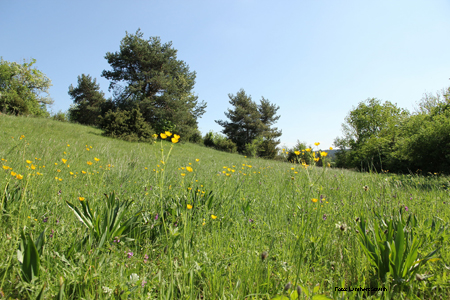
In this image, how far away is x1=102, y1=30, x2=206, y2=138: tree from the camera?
686 inches

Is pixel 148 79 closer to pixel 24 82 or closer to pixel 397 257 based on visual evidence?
pixel 397 257

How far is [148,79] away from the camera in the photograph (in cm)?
1825

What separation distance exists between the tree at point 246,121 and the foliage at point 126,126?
17.4 meters

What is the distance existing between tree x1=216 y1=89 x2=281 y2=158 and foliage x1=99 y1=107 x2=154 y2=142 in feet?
57.1

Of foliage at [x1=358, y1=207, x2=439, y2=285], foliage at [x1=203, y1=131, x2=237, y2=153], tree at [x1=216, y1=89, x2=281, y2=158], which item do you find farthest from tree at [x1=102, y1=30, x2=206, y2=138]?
foliage at [x1=358, y1=207, x2=439, y2=285]

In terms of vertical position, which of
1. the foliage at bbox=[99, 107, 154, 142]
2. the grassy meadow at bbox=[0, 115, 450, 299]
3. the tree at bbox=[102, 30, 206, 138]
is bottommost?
the grassy meadow at bbox=[0, 115, 450, 299]

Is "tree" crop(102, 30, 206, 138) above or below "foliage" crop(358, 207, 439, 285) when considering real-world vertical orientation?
above

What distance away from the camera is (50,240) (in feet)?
4.21

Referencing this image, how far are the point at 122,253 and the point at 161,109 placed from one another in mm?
17596

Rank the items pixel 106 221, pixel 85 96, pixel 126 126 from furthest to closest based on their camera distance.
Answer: pixel 85 96
pixel 126 126
pixel 106 221

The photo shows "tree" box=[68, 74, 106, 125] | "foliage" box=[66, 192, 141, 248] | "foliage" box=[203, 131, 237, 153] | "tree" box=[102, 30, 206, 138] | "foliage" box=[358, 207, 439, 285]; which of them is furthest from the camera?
"tree" box=[68, 74, 106, 125]

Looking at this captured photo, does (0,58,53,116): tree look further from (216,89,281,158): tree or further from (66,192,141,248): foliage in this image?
(66,192,141,248): foliage

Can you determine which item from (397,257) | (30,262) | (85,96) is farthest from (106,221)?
(85,96)

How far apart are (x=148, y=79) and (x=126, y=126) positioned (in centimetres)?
582
